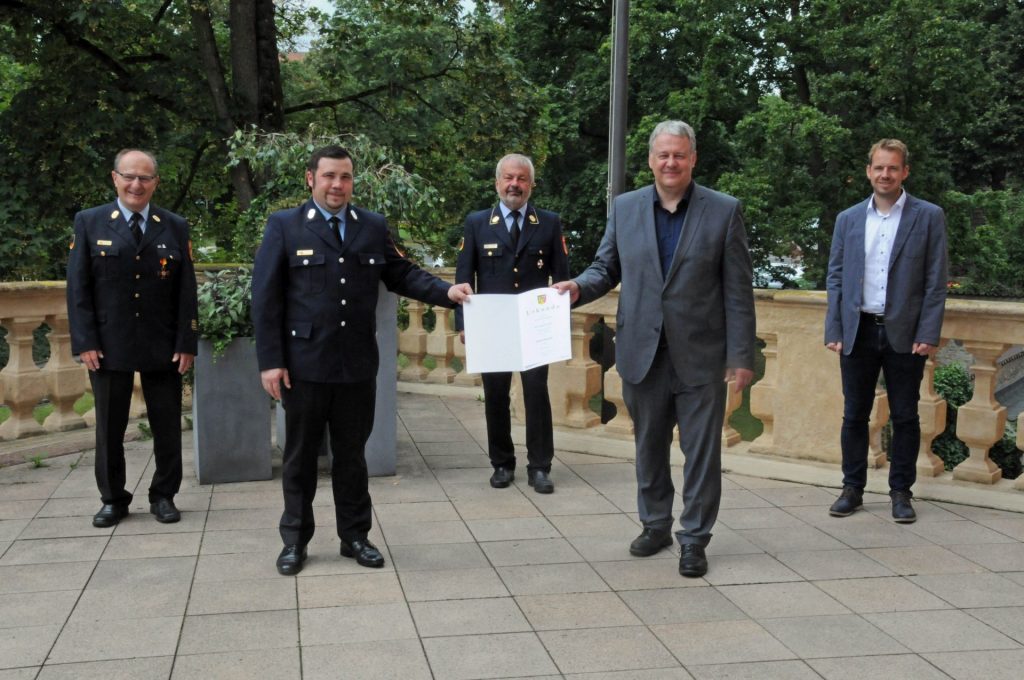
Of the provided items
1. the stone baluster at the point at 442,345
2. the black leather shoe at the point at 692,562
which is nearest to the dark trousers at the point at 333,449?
the black leather shoe at the point at 692,562

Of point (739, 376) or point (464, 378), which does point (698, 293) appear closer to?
point (739, 376)

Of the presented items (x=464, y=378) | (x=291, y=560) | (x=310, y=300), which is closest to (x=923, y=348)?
(x=310, y=300)

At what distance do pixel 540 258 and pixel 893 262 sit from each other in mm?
2102

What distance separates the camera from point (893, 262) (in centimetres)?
578

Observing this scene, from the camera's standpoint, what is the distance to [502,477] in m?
6.74

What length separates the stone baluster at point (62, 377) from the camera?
24.7ft

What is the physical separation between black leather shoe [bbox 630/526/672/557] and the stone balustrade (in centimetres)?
188

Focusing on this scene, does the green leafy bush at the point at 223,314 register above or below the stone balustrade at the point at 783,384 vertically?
above

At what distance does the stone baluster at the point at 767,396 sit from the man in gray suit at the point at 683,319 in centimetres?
183

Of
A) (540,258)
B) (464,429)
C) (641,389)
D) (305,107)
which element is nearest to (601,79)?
(305,107)

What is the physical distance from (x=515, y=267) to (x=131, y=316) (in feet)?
7.53

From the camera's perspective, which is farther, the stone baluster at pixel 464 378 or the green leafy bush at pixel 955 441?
the stone baluster at pixel 464 378

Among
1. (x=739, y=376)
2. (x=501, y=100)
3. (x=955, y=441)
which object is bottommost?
(x=955, y=441)

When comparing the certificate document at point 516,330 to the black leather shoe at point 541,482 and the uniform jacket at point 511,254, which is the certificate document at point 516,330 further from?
the black leather shoe at point 541,482
